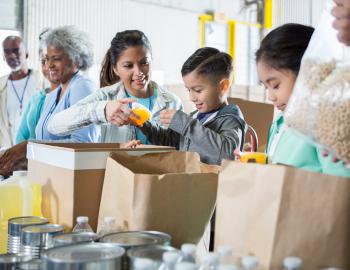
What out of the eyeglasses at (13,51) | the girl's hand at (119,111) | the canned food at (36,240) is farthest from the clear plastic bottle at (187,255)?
the eyeglasses at (13,51)

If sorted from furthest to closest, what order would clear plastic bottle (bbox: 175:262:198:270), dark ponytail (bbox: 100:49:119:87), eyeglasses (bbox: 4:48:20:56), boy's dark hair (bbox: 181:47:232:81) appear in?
1. eyeglasses (bbox: 4:48:20:56)
2. dark ponytail (bbox: 100:49:119:87)
3. boy's dark hair (bbox: 181:47:232:81)
4. clear plastic bottle (bbox: 175:262:198:270)

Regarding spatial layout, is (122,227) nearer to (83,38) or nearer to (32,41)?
(83,38)

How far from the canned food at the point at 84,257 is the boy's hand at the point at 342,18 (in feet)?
1.87

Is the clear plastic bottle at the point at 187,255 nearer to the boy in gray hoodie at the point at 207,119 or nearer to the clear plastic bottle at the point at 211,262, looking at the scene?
the clear plastic bottle at the point at 211,262

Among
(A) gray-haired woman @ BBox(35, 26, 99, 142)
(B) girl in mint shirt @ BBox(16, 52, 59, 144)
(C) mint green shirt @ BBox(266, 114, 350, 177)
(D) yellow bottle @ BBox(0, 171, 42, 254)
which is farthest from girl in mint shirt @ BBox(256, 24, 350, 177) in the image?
(B) girl in mint shirt @ BBox(16, 52, 59, 144)

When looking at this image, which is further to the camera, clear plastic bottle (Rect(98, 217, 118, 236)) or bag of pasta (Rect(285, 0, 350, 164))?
clear plastic bottle (Rect(98, 217, 118, 236))

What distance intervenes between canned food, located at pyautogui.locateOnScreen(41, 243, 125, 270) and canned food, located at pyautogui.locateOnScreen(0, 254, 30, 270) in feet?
0.33

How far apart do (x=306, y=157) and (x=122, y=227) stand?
0.44 meters

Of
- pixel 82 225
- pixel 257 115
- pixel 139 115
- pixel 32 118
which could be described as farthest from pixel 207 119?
pixel 257 115

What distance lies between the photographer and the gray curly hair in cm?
248

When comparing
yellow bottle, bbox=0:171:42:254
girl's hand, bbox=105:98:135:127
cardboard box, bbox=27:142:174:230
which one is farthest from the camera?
girl's hand, bbox=105:98:135:127

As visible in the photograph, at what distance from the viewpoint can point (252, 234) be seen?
79 centimetres

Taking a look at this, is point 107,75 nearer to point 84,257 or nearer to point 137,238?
point 137,238

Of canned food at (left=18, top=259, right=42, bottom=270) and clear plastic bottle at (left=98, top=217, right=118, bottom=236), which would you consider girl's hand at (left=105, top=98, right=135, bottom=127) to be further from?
canned food at (left=18, top=259, right=42, bottom=270)
